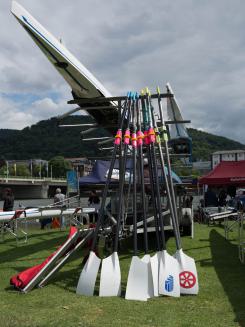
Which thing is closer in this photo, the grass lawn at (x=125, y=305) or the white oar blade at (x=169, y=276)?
the grass lawn at (x=125, y=305)

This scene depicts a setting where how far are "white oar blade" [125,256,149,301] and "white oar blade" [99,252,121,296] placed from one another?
7.0 inches

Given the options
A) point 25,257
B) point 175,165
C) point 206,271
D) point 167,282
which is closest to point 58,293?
point 167,282

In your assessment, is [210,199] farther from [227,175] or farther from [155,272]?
[155,272]

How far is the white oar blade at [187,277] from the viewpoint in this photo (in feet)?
18.6

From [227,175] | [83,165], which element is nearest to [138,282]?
[227,175]

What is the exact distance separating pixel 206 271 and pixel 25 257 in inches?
158

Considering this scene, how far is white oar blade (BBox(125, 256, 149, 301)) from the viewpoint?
550 centimetres

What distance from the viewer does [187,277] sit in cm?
575

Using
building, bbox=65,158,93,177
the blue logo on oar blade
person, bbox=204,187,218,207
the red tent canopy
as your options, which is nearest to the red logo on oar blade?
the blue logo on oar blade

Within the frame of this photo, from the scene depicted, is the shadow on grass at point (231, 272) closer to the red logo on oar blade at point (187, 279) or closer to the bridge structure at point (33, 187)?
the red logo on oar blade at point (187, 279)

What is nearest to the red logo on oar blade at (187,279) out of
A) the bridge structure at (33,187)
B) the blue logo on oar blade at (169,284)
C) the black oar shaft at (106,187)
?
the blue logo on oar blade at (169,284)

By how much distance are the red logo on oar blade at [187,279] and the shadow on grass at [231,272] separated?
50 cm

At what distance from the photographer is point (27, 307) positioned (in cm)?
521

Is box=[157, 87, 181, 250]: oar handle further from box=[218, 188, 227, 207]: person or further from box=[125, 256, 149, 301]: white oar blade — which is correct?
box=[218, 188, 227, 207]: person
